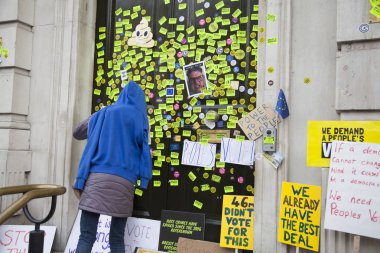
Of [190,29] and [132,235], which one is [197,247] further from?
[190,29]

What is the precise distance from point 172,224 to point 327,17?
8.43 feet

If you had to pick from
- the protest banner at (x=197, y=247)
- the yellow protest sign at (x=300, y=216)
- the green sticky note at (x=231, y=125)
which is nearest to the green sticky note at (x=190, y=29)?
the green sticky note at (x=231, y=125)

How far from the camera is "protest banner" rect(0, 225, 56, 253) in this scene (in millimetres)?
4418

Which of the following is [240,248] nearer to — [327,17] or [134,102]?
[134,102]

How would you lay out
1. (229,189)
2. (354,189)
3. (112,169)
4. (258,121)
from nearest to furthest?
(354,189), (112,169), (258,121), (229,189)

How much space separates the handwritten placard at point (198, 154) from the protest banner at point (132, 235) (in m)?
0.78

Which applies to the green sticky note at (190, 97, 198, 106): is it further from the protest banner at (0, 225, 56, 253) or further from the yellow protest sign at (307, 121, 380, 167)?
the protest banner at (0, 225, 56, 253)

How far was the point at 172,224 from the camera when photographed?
4.30 meters

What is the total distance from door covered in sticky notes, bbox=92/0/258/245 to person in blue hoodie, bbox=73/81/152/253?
3.00 feet

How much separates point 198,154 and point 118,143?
1150 mm

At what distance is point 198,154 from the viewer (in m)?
4.28

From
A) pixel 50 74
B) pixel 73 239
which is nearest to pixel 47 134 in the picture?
pixel 50 74

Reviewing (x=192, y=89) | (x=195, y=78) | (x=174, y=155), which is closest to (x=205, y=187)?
(x=174, y=155)

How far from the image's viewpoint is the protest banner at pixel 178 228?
4.18m
